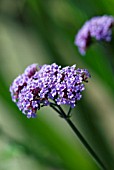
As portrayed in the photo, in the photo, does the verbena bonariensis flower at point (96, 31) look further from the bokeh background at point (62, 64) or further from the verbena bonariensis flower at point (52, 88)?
the verbena bonariensis flower at point (52, 88)

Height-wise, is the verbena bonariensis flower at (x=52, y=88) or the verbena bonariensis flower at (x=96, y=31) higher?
the verbena bonariensis flower at (x=96, y=31)

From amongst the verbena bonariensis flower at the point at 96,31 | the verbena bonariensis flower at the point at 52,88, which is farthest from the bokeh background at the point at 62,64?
the verbena bonariensis flower at the point at 52,88

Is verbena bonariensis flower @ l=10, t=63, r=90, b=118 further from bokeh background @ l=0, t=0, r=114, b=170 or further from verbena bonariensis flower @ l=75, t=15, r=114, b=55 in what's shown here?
bokeh background @ l=0, t=0, r=114, b=170

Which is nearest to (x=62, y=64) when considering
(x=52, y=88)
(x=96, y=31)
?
(x=96, y=31)

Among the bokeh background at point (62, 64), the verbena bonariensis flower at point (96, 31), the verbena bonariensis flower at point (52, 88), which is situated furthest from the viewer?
the bokeh background at point (62, 64)

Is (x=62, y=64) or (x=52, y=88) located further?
(x=62, y=64)

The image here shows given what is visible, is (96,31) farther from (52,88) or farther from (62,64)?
(62,64)
